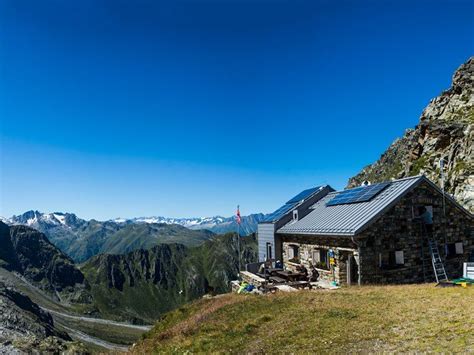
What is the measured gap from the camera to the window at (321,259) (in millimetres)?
29922

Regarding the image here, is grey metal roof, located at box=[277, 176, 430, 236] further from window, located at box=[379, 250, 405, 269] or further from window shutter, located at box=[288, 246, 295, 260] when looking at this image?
window, located at box=[379, 250, 405, 269]

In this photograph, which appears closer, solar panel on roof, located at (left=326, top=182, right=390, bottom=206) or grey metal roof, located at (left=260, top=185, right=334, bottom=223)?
solar panel on roof, located at (left=326, top=182, right=390, bottom=206)

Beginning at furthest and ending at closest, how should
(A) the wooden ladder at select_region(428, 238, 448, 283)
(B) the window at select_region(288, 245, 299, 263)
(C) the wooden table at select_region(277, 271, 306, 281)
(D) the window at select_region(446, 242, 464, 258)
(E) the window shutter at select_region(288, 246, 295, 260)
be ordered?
(E) the window shutter at select_region(288, 246, 295, 260) < (B) the window at select_region(288, 245, 299, 263) < (D) the window at select_region(446, 242, 464, 258) < (C) the wooden table at select_region(277, 271, 306, 281) < (A) the wooden ladder at select_region(428, 238, 448, 283)

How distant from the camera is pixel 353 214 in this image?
29.2 metres

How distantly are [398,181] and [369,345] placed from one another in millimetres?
21526

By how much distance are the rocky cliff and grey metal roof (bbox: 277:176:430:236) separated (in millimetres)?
32408

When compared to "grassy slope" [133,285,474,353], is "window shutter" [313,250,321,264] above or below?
above

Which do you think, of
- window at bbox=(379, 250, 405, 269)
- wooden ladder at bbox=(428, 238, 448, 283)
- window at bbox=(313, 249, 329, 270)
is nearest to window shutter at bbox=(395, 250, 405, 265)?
window at bbox=(379, 250, 405, 269)

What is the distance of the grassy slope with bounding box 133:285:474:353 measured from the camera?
12250mm

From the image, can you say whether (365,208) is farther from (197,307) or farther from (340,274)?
(197,307)

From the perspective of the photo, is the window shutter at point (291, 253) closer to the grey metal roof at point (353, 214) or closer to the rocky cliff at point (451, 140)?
the grey metal roof at point (353, 214)

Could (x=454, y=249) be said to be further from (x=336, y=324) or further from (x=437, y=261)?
(x=336, y=324)

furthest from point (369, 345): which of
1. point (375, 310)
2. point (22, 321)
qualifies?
point (22, 321)

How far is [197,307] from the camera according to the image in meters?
25.3
